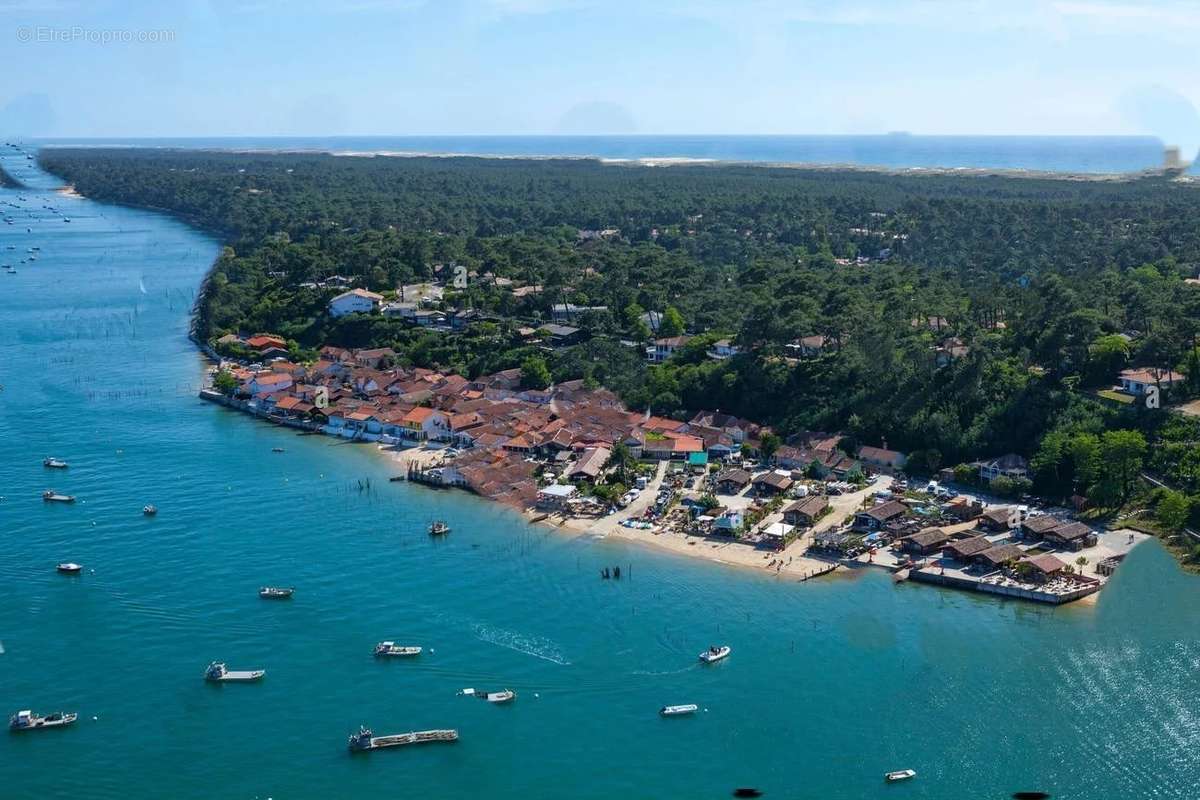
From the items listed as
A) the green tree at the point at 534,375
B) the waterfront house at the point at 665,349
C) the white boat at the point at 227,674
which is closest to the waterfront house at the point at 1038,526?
the waterfront house at the point at 665,349

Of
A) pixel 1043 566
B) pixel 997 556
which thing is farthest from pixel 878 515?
pixel 1043 566

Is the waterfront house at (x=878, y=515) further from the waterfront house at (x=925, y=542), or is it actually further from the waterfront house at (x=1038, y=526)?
the waterfront house at (x=1038, y=526)

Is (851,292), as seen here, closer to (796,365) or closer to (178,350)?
(796,365)

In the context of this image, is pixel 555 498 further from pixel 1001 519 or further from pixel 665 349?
pixel 665 349

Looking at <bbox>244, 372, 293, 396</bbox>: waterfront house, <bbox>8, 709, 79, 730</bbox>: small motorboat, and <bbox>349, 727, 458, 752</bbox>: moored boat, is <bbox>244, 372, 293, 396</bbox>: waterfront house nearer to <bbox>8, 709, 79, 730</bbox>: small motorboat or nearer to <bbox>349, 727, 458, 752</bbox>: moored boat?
<bbox>8, 709, 79, 730</bbox>: small motorboat

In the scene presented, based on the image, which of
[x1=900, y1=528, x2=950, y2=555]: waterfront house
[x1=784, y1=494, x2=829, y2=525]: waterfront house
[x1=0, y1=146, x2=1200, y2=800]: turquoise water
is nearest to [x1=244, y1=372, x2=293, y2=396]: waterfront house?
[x1=0, y1=146, x2=1200, y2=800]: turquoise water
